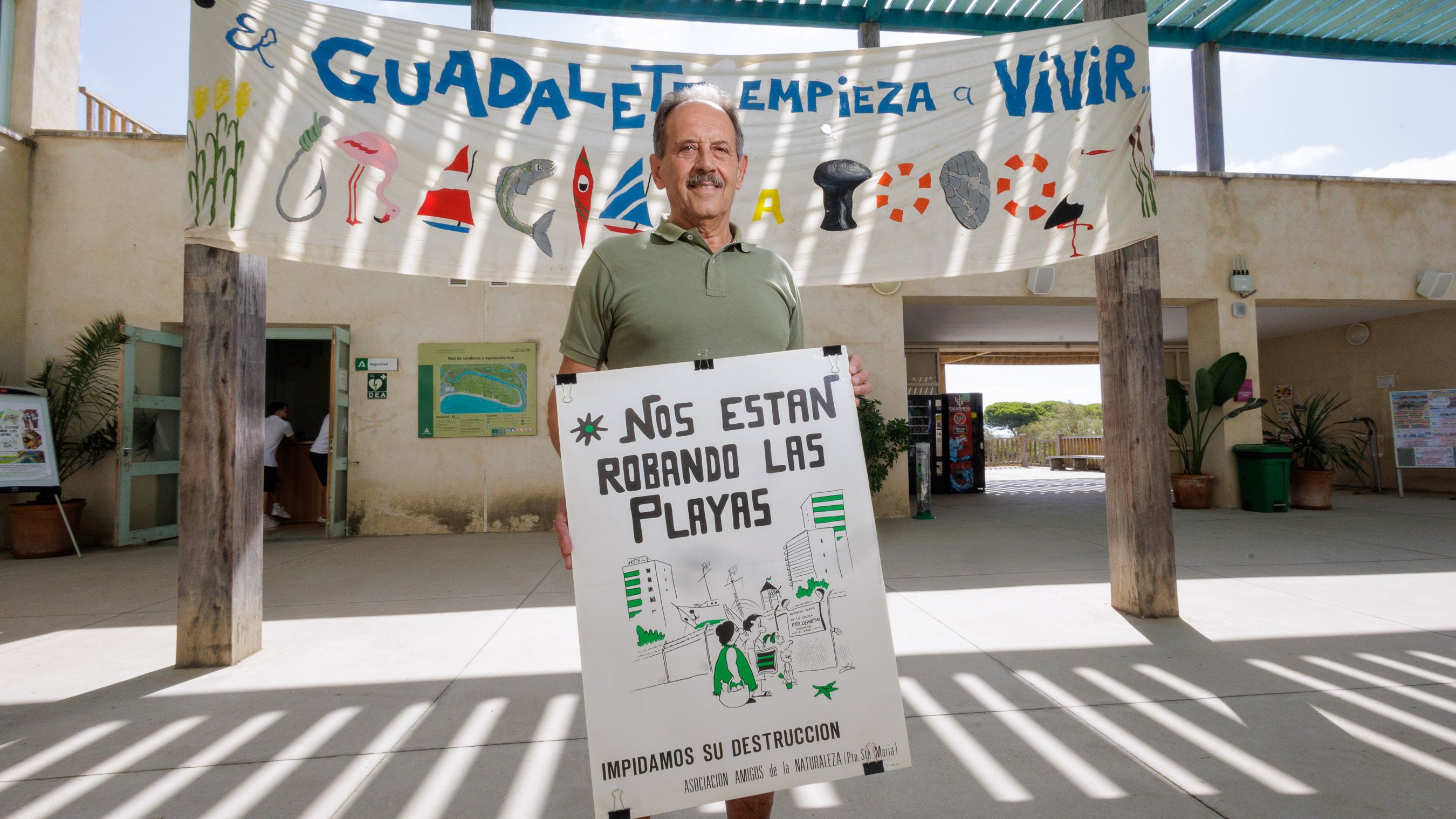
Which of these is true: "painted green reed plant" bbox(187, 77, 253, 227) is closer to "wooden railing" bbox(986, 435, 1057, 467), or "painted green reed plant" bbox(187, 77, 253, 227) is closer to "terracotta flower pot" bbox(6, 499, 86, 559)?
"terracotta flower pot" bbox(6, 499, 86, 559)

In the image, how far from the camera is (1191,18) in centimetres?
786

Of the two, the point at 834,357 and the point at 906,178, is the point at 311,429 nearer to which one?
the point at 906,178

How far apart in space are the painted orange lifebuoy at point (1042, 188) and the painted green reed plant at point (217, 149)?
10.5 ft

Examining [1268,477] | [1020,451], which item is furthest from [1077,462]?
[1268,477]

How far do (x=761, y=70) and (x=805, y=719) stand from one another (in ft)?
9.22

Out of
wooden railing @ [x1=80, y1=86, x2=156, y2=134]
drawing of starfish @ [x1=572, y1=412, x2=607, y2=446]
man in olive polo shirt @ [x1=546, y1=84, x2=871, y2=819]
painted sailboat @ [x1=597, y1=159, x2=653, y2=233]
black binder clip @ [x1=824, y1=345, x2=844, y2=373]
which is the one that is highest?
wooden railing @ [x1=80, y1=86, x2=156, y2=134]

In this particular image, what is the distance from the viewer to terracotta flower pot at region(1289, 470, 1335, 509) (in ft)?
25.3

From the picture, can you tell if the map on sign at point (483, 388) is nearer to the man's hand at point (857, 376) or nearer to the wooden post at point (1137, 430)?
the wooden post at point (1137, 430)

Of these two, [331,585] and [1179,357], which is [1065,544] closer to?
[331,585]

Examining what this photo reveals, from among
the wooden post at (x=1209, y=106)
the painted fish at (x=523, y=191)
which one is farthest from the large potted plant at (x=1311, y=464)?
the painted fish at (x=523, y=191)

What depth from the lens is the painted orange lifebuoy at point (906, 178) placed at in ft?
10.3

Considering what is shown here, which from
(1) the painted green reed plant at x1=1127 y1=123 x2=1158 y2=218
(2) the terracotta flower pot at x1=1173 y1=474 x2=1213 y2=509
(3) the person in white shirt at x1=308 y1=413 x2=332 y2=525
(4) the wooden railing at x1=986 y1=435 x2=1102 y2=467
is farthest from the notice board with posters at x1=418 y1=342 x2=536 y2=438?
(4) the wooden railing at x1=986 y1=435 x2=1102 y2=467

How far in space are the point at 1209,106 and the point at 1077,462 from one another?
11.8 meters

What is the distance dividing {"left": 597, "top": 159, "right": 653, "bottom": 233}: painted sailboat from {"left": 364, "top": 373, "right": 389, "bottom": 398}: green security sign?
457 centimetres
